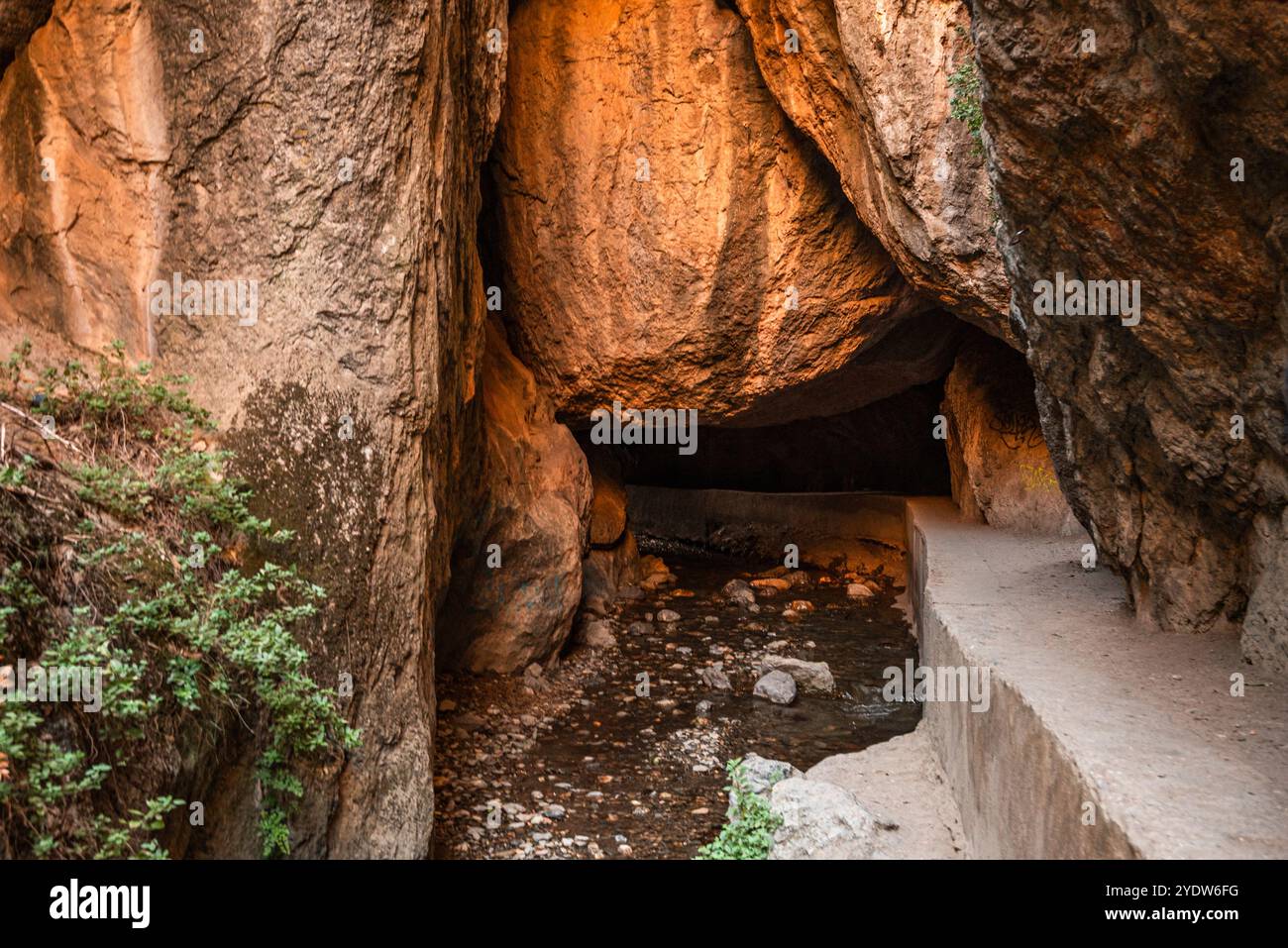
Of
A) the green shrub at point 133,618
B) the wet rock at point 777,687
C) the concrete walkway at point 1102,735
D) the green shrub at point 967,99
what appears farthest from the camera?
the wet rock at point 777,687

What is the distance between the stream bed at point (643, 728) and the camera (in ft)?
20.7

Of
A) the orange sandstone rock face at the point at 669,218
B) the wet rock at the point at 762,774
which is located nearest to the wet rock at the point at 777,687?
the wet rock at the point at 762,774

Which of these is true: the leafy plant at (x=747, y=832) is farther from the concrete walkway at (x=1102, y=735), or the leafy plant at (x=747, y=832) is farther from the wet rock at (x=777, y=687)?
the wet rock at (x=777, y=687)

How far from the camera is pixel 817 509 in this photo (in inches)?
613

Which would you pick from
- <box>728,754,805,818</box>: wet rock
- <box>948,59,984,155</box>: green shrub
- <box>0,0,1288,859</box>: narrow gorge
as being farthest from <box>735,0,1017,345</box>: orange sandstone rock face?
<box>728,754,805,818</box>: wet rock

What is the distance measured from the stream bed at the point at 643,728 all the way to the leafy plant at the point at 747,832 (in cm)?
25

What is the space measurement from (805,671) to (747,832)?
3.55 metres

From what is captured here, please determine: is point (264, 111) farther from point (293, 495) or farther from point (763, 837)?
point (763, 837)

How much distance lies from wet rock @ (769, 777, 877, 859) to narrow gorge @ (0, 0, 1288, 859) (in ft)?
0.09

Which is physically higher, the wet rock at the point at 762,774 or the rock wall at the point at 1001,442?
the rock wall at the point at 1001,442

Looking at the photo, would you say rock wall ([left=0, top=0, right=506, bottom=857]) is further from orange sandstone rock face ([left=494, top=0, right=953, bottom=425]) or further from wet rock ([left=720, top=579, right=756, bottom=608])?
wet rock ([left=720, top=579, right=756, bottom=608])

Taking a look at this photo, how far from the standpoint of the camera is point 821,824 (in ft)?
18.2

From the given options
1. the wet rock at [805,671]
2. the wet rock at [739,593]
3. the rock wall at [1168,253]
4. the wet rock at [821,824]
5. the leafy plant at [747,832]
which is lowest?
the wet rock at [739,593]

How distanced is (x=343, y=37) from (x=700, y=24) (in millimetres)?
4519
